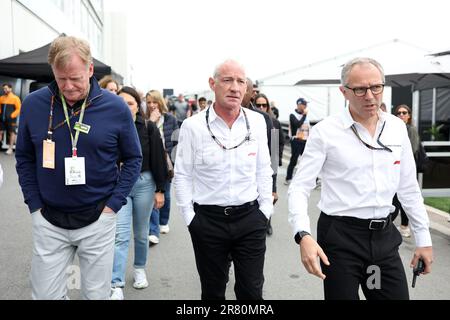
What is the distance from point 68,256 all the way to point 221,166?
1.12m

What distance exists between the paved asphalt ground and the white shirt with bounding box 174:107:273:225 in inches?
58.8

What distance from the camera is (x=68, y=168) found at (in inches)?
105

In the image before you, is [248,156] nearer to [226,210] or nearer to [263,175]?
[263,175]

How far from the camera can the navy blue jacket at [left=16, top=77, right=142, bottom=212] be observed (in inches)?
106

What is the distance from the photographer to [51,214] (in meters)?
2.71

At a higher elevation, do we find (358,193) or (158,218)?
(358,193)

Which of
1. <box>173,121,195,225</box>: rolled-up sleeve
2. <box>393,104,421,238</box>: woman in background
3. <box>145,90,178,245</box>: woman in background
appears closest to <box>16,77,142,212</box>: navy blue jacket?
<box>173,121,195,225</box>: rolled-up sleeve

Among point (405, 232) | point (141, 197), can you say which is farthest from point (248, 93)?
point (405, 232)

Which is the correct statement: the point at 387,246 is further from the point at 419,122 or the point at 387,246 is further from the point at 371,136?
the point at 419,122

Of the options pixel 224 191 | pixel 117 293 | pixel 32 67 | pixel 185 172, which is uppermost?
pixel 32 67

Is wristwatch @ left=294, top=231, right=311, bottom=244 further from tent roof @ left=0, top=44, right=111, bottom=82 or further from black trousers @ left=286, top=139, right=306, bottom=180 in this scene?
tent roof @ left=0, top=44, right=111, bottom=82

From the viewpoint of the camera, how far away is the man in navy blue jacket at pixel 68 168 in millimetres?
2672

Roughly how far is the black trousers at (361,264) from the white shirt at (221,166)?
782 mm

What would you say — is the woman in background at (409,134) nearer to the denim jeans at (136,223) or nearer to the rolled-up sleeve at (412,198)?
the denim jeans at (136,223)
